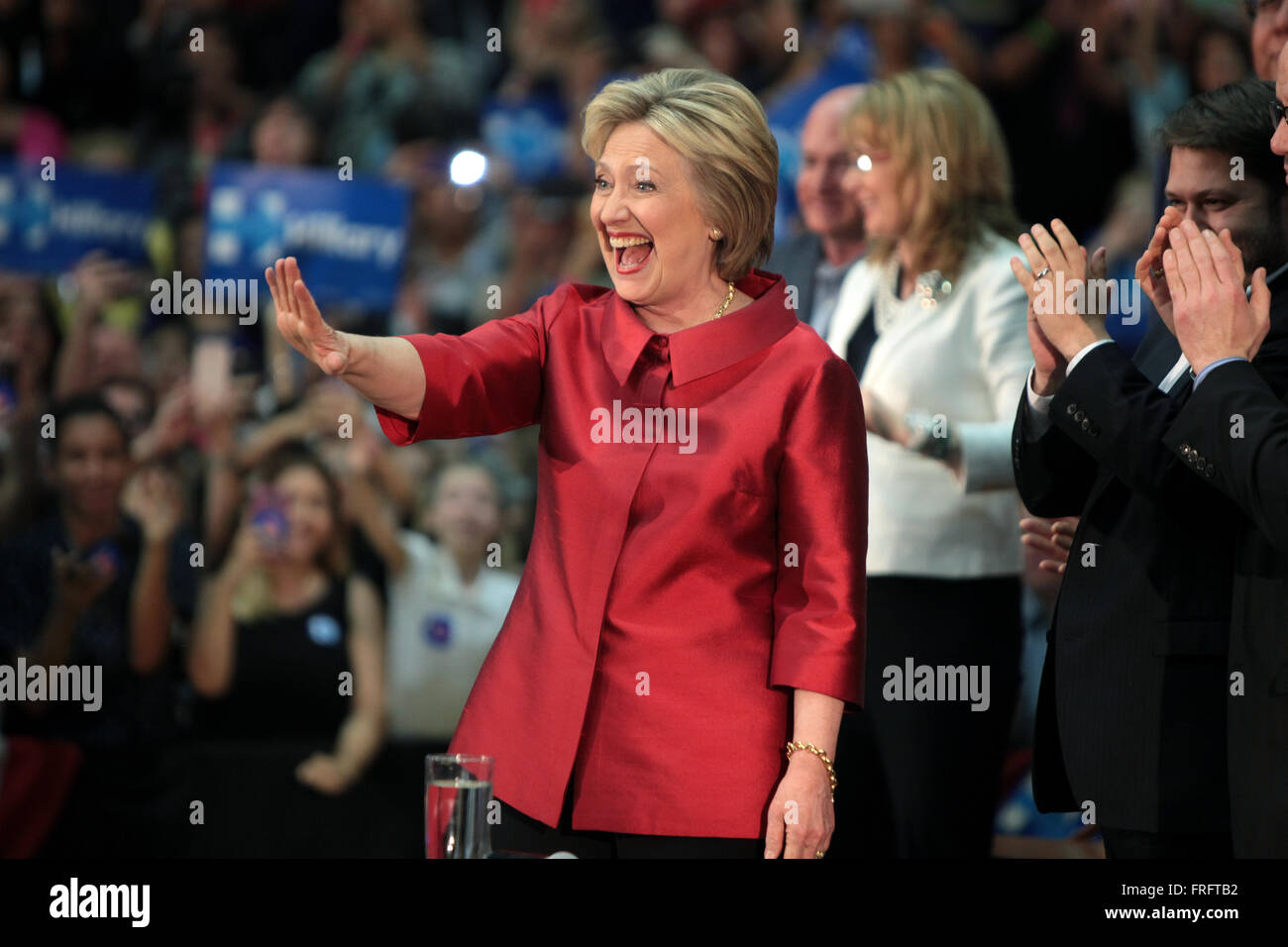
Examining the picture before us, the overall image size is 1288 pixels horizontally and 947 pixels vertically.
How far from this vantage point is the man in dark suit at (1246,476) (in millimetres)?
1935

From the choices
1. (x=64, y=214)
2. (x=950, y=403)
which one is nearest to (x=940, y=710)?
(x=950, y=403)

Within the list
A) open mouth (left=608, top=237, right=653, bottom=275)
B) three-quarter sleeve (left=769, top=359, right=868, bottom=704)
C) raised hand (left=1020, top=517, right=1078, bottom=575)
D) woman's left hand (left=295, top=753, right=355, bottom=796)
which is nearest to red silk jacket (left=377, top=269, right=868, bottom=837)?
three-quarter sleeve (left=769, top=359, right=868, bottom=704)

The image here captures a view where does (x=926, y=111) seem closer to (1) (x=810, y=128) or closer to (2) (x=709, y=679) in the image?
(1) (x=810, y=128)

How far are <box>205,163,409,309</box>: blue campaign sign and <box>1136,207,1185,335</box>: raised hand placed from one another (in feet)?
10.0

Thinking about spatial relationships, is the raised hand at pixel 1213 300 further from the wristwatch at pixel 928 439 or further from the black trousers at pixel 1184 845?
the wristwatch at pixel 928 439

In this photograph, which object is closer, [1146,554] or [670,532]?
[670,532]

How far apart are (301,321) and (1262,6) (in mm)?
2048

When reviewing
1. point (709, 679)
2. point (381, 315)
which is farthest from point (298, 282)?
point (381, 315)

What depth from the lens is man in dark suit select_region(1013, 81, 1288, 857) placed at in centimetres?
213

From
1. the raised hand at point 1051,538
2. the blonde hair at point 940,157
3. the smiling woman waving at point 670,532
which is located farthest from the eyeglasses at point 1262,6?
the smiling woman waving at point 670,532

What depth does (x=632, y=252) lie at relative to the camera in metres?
2.20

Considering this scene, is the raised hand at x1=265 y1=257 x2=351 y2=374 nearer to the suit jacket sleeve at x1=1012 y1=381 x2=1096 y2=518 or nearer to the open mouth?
the open mouth

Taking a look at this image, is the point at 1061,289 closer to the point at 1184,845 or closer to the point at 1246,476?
the point at 1246,476
